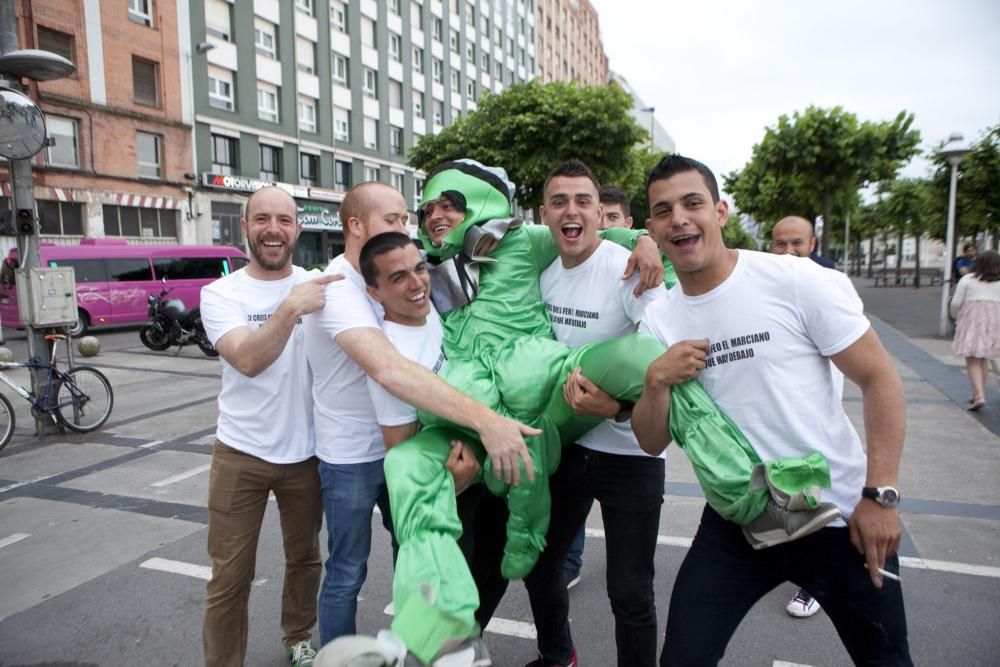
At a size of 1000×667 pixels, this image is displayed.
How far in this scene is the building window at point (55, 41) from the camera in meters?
19.8

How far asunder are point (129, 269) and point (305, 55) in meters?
15.5

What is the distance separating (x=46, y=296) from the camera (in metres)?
7.01

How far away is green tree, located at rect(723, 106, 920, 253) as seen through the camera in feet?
57.5

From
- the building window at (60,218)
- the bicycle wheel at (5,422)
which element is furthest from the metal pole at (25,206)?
the building window at (60,218)

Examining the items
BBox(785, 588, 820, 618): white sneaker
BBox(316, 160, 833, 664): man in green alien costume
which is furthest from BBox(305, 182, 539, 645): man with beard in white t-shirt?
BBox(785, 588, 820, 618): white sneaker

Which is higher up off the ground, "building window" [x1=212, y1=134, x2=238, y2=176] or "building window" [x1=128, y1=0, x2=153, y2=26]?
"building window" [x1=128, y1=0, x2=153, y2=26]

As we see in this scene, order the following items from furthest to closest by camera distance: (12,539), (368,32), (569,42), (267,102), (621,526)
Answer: (569,42)
(368,32)
(267,102)
(12,539)
(621,526)

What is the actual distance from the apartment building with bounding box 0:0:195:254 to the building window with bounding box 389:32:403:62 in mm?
12234

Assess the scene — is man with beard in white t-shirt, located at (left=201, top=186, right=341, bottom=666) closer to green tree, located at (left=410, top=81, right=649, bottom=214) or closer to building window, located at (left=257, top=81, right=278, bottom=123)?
green tree, located at (left=410, top=81, right=649, bottom=214)

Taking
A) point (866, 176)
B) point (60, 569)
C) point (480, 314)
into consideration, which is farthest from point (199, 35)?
point (480, 314)

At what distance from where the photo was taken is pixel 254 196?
8.75ft

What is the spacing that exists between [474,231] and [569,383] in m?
0.67

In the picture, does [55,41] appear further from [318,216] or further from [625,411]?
[625,411]

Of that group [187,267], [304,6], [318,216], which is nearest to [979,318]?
[187,267]
